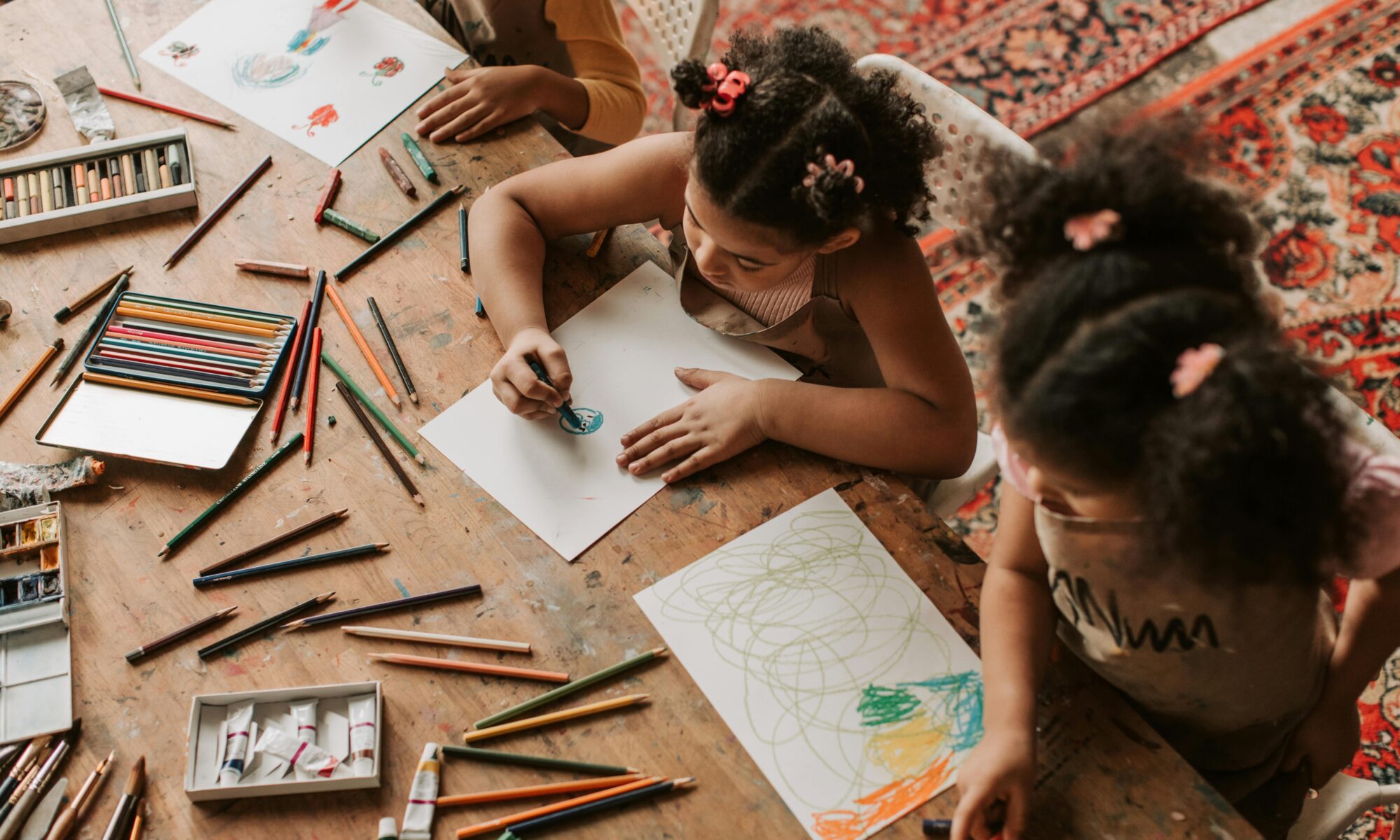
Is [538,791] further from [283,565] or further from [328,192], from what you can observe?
[328,192]

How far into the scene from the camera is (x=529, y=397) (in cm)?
93

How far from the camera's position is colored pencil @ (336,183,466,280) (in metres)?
1.05

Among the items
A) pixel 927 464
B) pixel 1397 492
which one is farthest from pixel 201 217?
pixel 1397 492

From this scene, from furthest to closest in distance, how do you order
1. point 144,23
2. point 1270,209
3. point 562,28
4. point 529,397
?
1. point 1270,209
2. point 562,28
3. point 144,23
4. point 529,397

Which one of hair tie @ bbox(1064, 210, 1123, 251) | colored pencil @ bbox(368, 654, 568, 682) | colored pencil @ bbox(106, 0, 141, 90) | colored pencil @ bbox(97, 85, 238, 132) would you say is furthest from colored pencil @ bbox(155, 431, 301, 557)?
hair tie @ bbox(1064, 210, 1123, 251)

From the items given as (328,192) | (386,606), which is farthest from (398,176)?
(386,606)

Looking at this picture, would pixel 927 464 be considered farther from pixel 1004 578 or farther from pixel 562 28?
pixel 562 28

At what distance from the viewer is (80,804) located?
0.76 meters

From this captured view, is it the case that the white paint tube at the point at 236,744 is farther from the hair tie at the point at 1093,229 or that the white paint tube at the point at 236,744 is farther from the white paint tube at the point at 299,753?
the hair tie at the point at 1093,229

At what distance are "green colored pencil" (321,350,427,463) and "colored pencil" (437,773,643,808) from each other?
32 cm

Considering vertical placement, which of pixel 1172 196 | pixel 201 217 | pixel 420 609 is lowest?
pixel 420 609

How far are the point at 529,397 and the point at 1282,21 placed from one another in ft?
7.07

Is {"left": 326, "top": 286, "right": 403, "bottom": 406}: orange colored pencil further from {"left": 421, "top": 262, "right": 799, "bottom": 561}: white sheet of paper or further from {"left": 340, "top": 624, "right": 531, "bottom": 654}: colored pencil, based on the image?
{"left": 340, "top": 624, "right": 531, "bottom": 654}: colored pencil

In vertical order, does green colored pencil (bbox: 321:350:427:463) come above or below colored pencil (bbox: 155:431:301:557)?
above
